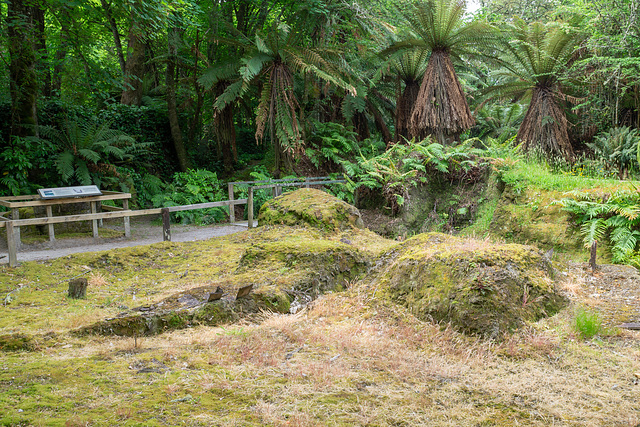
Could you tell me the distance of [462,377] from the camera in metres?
3.10

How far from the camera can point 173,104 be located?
1289 centimetres

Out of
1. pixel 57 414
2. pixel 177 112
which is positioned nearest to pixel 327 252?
pixel 57 414

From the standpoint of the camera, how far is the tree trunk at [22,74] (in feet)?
27.9

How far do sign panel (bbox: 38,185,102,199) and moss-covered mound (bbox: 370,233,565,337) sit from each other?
6394 mm

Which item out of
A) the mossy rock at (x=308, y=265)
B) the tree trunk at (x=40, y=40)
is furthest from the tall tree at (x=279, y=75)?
the mossy rock at (x=308, y=265)

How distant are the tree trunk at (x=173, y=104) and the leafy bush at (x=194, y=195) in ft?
3.16

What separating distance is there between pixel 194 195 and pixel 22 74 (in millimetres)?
4638

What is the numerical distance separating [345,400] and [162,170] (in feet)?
40.5

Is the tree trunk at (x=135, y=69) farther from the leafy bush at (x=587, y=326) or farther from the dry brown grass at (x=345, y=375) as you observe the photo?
the leafy bush at (x=587, y=326)

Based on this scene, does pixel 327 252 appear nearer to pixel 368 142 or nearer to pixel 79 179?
pixel 79 179

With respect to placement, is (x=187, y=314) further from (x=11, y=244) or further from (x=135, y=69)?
(x=135, y=69)

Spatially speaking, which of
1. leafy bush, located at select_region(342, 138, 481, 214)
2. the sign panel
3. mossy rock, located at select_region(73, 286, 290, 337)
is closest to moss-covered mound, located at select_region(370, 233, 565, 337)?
mossy rock, located at select_region(73, 286, 290, 337)

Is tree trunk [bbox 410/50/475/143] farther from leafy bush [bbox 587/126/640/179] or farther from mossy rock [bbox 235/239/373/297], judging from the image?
mossy rock [bbox 235/239/373/297]

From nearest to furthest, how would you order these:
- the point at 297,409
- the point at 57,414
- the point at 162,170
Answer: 1. the point at 57,414
2. the point at 297,409
3. the point at 162,170
